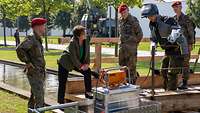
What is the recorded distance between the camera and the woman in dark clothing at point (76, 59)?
345 inches

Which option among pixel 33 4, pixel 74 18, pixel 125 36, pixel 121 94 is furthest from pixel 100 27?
pixel 121 94

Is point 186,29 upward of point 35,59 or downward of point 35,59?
upward

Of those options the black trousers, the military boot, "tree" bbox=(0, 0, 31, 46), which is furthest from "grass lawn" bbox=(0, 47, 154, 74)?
"tree" bbox=(0, 0, 31, 46)

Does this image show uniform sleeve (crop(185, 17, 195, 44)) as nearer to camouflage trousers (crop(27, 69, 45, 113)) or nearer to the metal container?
camouflage trousers (crop(27, 69, 45, 113))

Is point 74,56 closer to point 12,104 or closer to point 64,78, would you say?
point 64,78

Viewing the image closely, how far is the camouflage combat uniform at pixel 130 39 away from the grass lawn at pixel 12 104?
2.29m

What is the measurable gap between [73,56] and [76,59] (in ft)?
0.25

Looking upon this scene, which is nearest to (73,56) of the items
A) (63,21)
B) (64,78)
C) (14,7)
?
(64,78)

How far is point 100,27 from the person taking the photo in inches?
1847

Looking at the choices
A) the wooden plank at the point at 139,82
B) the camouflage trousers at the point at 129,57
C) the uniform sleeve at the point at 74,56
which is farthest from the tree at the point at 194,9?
the uniform sleeve at the point at 74,56

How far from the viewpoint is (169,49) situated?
374 inches

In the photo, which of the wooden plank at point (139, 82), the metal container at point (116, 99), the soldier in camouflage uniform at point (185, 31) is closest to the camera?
the metal container at point (116, 99)

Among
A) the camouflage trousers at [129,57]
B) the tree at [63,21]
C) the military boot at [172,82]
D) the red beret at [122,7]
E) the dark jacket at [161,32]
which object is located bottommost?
the military boot at [172,82]

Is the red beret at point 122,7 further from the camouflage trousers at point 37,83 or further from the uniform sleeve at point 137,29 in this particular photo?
the camouflage trousers at point 37,83
